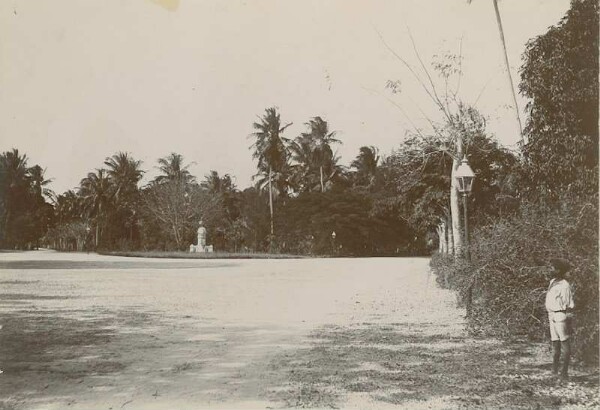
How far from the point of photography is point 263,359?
6.44 meters

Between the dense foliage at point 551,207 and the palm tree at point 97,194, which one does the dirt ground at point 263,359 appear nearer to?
the dense foliage at point 551,207

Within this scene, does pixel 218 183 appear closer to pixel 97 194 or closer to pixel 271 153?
pixel 97 194

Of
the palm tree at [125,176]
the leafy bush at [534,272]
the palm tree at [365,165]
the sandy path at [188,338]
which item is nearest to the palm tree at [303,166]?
the palm tree at [365,165]

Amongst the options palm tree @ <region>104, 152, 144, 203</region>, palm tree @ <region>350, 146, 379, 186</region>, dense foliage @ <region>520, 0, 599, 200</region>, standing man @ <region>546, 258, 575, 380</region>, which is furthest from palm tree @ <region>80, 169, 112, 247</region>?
standing man @ <region>546, 258, 575, 380</region>

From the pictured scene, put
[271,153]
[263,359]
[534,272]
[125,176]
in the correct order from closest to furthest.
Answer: [263,359] < [534,272] < [271,153] < [125,176]

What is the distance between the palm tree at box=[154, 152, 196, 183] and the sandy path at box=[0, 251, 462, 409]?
36.4 metres

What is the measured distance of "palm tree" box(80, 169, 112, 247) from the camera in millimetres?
55312

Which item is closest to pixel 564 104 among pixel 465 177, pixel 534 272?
pixel 465 177

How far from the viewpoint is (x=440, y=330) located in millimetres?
8375

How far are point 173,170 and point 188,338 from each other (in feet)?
149

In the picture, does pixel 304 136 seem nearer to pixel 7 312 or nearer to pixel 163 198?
pixel 163 198

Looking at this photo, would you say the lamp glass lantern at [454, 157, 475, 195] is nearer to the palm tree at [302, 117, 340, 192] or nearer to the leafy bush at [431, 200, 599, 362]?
the leafy bush at [431, 200, 599, 362]

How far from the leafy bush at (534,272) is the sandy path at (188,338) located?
2.67ft

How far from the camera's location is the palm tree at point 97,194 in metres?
55.3
